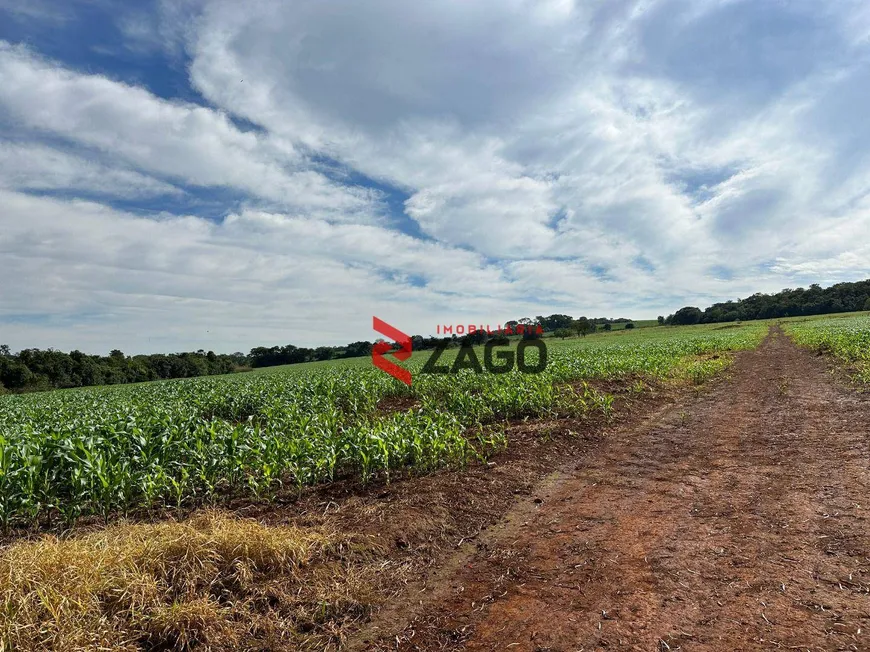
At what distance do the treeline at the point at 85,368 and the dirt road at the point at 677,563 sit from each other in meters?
77.0

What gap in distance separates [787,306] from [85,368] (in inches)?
5788

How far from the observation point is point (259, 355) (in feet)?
349

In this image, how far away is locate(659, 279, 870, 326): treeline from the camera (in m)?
102

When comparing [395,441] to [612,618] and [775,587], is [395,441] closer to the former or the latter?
[612,618]

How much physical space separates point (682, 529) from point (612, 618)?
6.12ft

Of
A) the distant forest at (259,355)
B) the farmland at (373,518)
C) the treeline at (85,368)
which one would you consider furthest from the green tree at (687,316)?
the farmland at (373,518)

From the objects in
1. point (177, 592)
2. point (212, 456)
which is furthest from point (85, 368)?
point (177, 592)

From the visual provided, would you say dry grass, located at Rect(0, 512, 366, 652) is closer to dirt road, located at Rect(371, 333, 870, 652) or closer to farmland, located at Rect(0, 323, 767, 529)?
dirt road, located at Rect(371, 333, 870, 652)

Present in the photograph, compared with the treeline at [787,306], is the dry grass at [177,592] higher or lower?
lower

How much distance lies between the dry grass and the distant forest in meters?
44.4

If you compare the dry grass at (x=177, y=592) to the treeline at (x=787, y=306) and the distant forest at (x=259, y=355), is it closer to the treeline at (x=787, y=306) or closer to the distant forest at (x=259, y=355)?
the distant forest at (x=259, y=355)

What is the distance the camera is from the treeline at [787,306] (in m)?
102

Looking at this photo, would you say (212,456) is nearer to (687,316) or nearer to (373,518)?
(373,518)

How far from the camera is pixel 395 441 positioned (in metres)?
7.49
